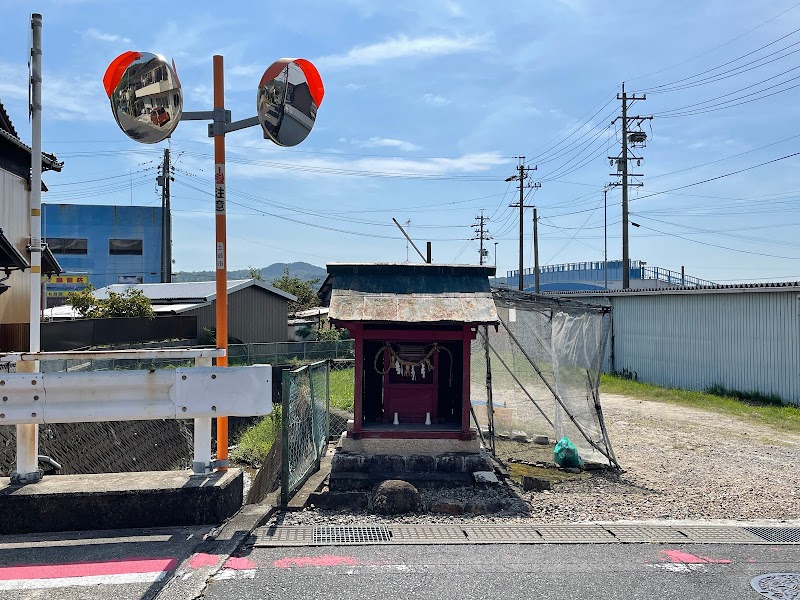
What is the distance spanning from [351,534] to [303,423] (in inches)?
104

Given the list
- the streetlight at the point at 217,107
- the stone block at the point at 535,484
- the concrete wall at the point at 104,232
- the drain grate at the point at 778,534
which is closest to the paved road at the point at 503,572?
the drain grate at the point at 778,534

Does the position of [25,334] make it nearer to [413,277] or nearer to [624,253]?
[413,277]

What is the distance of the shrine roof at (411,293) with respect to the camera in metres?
9.02

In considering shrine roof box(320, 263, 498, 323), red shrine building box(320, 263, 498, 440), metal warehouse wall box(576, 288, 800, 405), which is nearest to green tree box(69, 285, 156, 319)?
red shrine building box(320, 263, 498, 440)

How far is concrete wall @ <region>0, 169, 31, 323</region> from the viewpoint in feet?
57.3

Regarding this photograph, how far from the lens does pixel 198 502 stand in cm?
515

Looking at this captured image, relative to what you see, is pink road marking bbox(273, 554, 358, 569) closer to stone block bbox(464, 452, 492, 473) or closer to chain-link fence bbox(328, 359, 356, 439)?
stone block bbox(464, 452, 492, 473)

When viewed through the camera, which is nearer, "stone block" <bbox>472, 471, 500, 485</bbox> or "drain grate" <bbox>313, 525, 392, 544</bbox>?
"drain grate" <bbox>313, 525, 392, 544</bbox>

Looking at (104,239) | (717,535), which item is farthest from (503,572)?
(104,239)

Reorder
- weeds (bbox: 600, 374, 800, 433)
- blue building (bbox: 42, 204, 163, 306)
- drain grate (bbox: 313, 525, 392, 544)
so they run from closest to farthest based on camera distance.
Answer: drain grate (bbox: 313, 525, 392, 544) → weeds (bbox: 600, 374, 800, 433) → blue building (bbox: 42, 204, 163, 306)

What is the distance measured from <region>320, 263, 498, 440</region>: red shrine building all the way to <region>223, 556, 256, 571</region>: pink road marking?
457 cm

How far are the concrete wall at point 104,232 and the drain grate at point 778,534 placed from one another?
162 ft

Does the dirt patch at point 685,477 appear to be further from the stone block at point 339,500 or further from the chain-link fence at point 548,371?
the stone block at point 339,500

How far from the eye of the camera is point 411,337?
9578 millimetres
